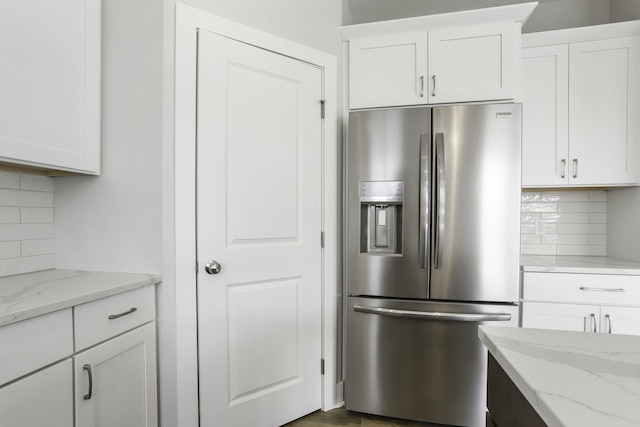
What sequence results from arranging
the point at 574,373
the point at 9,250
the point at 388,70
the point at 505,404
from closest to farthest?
the point at 574,373 → the point at 505,404 → the point at 9,250 → the point at 388,70

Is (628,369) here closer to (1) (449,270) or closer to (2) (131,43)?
(1) (449,270)

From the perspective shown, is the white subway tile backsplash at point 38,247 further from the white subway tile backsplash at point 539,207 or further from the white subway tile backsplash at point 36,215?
the white subway tile backsplash at point 539,207

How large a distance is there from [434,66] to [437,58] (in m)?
0.05

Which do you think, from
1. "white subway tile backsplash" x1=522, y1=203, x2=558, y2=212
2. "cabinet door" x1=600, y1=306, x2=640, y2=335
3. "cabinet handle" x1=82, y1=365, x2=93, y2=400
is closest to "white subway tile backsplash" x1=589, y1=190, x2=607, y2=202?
"white subway tile backsplash" x1=522, y1=203, x2=558, y2=212

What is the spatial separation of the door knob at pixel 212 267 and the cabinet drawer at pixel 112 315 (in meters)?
0.24

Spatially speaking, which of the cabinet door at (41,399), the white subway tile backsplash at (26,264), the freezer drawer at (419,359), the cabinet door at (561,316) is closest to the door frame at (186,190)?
the cabinet door at (41,399)

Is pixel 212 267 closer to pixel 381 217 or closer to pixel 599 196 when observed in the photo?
pixel 381 217

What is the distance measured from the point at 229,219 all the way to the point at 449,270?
1.19 meters

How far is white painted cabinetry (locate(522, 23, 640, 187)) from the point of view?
6.84 feet

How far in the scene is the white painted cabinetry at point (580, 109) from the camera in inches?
82.1

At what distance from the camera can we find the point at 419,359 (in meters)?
1.84

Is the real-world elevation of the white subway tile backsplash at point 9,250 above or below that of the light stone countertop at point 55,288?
above

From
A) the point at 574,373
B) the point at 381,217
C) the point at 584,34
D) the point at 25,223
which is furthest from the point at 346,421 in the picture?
the point at 584,34

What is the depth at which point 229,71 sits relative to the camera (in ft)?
5.43
